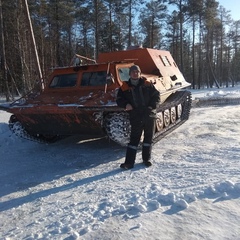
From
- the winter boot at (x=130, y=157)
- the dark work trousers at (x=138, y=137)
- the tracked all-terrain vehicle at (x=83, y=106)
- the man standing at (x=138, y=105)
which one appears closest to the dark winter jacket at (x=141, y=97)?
the man standing at (x=138, y=105)

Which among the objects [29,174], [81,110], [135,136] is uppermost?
[81,110]

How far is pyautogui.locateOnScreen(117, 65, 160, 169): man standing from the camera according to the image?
16.1 feet

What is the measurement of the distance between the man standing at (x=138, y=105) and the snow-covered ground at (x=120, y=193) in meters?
0.29

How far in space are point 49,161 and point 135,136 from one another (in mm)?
1809

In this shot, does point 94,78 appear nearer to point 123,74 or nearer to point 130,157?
point 123,74

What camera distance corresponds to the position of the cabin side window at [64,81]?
713cm

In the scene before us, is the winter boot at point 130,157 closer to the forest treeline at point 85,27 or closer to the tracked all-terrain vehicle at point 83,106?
the tracked all-terrain vehicle at point 83,106

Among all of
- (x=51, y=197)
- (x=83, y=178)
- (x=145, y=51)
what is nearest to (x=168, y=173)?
(x=83, y=178)

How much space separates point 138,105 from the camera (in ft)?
16.2

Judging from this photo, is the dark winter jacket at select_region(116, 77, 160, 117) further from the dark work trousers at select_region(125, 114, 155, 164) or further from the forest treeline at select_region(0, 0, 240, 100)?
the forest treeline at select_region(0, 0, 240, 100)

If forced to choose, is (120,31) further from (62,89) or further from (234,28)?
(62,89)

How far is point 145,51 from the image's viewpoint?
864cm

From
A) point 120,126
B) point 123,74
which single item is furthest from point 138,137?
point 123,74

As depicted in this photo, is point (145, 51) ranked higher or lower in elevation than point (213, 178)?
higher
